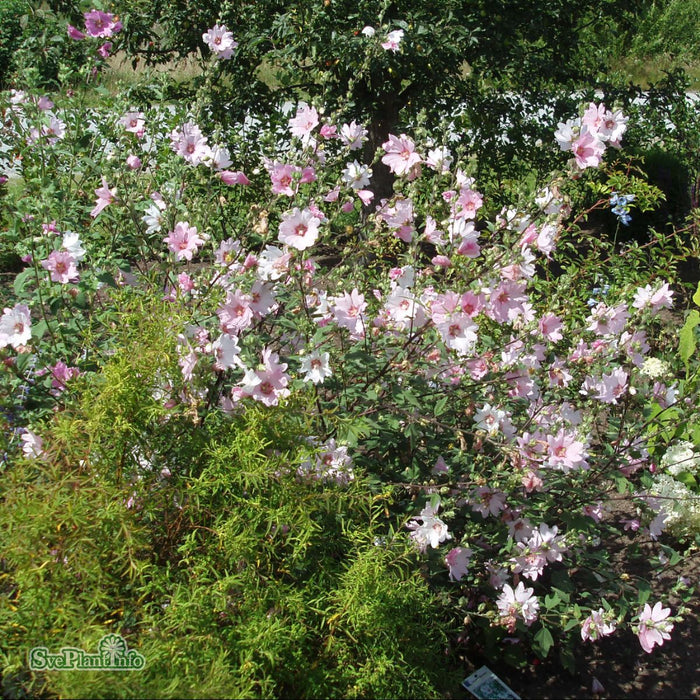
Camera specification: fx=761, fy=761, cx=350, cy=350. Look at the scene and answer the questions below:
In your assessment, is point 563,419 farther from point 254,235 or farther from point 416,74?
point 416,74

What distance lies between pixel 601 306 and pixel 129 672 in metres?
1.73

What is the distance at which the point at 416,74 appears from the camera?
469 centimetres

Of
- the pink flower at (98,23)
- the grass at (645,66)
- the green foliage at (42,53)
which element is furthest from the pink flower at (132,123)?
the grass at (645,66)

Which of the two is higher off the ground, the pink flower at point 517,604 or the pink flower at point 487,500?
the pink flower at point 487,500

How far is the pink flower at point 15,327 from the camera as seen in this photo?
1.98 m

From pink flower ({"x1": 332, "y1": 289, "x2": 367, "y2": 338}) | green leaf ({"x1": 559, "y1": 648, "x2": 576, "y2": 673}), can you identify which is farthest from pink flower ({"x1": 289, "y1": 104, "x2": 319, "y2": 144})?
green leaf ({"x1": 559, "y1": 648, "x2": 576, "y2": 673})

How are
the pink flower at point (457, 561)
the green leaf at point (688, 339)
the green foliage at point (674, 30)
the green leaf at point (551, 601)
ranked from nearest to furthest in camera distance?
the pink flower at point (457, 561)
the green leaf at point (551, 601)
the green leaf at point (688, 339)
the green foliage at point (674, 30)

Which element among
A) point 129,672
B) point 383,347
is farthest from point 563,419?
point 129,672

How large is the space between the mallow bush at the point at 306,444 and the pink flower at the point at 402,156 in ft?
0.04

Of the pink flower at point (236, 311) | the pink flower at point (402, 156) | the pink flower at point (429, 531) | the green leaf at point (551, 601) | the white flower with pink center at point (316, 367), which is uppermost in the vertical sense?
the pink flower at point (402, 156)

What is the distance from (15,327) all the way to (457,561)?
4.47ft

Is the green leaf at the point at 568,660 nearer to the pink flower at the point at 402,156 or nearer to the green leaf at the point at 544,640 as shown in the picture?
the green leaf at the point at 544,640

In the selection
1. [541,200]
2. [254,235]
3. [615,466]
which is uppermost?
[541,200]

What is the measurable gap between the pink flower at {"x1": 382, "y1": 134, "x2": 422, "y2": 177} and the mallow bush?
11 millimetres
